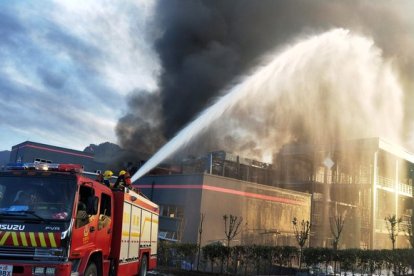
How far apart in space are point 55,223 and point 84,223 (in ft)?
1.86

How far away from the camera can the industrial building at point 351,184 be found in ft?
114

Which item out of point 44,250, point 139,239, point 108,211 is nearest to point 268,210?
point 139,239

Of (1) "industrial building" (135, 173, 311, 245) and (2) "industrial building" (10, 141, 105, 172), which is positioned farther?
(2) "industrial building" (10, 141, 105, 172)

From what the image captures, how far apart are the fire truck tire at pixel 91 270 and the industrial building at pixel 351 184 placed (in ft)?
96.8

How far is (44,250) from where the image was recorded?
20.3 feet

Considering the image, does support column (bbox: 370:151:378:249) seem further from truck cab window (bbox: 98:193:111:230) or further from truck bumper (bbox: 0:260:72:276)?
truck bumper (bbox: 0:260:72:276)

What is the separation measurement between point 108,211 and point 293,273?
1229cm

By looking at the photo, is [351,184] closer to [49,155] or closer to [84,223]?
[49,155]

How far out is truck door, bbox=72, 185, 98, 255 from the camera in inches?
258

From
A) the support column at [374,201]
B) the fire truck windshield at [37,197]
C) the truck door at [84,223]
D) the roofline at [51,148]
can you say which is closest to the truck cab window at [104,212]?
the truck door at [84,223]

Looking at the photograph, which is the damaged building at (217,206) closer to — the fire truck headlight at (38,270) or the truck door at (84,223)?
the truck door at (84,223)

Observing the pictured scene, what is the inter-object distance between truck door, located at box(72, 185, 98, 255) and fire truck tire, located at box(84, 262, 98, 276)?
343mm

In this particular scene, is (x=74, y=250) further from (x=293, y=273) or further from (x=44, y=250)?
(x=293, y=273)

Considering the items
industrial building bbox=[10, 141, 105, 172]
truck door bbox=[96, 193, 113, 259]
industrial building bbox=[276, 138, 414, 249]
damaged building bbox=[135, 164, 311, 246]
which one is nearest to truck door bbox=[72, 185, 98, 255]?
truck door bbox=[96, 193, 113, 259]
